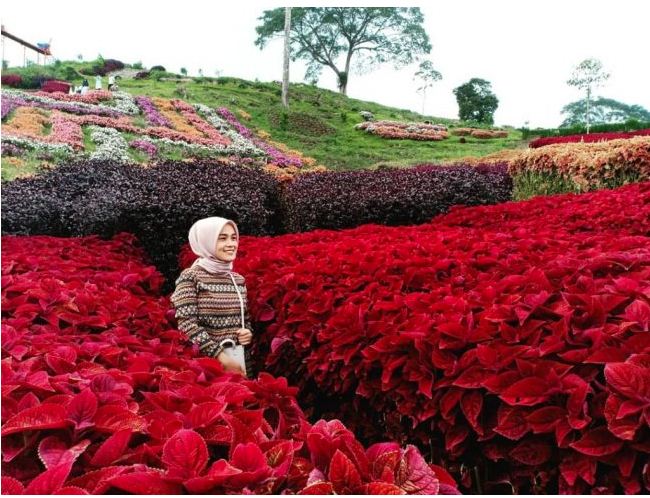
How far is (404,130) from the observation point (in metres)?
11.9

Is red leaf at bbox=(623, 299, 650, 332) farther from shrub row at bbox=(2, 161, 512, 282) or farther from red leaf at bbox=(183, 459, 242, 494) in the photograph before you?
shrub row at bbox=(2, 161, 512, 282)

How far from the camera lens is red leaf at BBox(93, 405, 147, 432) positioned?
99 cm

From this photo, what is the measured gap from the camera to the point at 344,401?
203 cm

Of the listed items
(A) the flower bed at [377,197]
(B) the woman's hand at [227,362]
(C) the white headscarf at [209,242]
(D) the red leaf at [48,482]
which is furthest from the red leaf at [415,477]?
(A) the flower bed at [377,197]

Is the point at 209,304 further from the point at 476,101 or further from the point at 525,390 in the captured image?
the point at 476,101

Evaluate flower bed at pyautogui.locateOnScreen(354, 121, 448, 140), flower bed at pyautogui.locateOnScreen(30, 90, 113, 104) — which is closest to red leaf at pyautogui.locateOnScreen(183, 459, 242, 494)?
flower bed at pyautogui.locateOnScreen(30, 90, 113, 104)

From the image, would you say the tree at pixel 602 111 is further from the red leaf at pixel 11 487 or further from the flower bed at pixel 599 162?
the red leaf at pixel 11 487

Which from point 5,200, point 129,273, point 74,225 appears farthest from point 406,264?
point 5,200

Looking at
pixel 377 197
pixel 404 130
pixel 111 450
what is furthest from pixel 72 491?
pixel 404 130

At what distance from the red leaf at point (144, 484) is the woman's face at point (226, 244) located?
1636 mm

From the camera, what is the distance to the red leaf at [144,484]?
81 centimetres

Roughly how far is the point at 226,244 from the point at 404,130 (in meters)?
9.99

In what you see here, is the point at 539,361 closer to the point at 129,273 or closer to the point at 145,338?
the point at 145,338

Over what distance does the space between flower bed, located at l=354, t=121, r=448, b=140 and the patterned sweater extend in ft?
28.6
